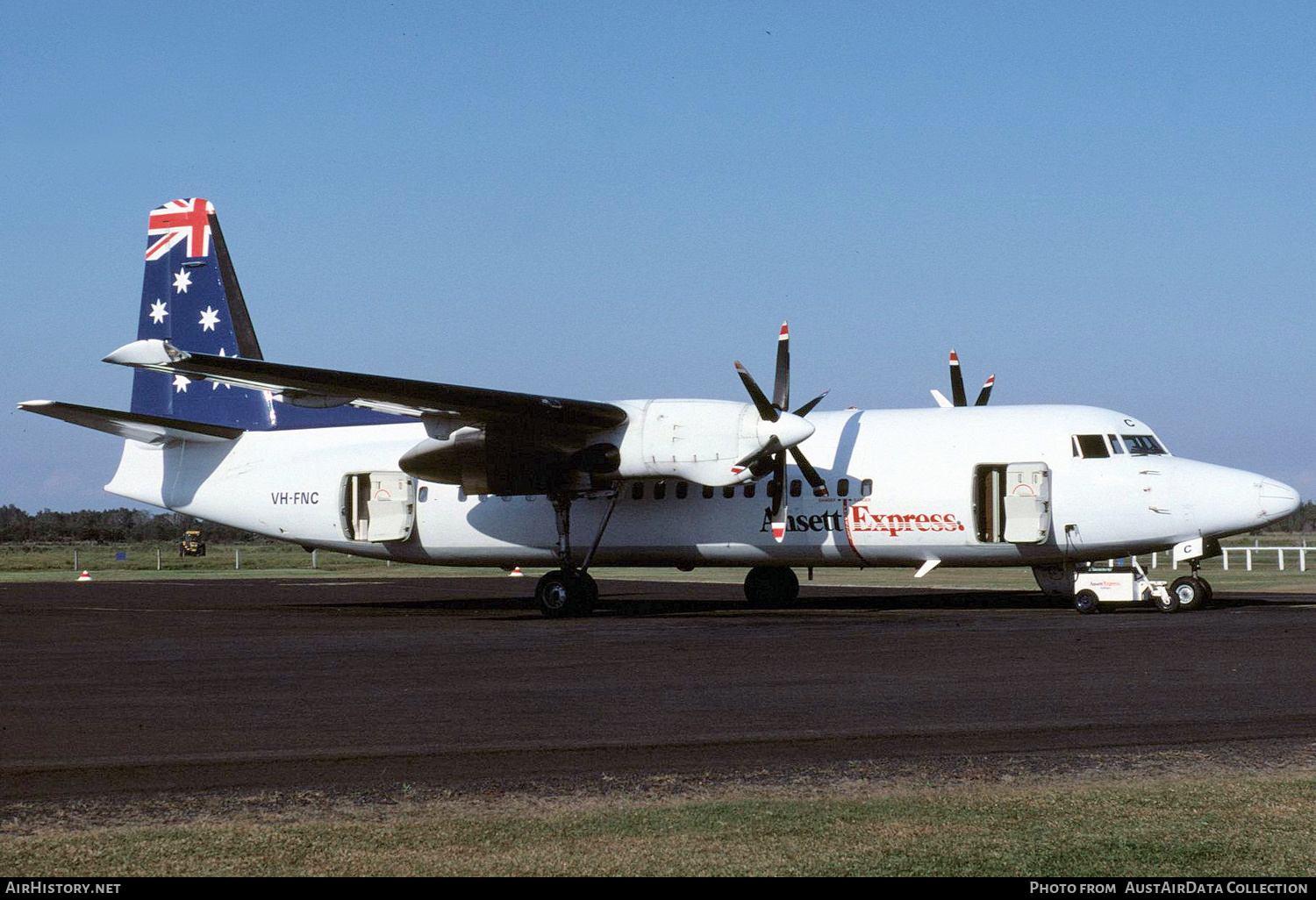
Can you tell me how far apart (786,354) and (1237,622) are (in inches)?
399

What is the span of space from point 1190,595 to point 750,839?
19.9m

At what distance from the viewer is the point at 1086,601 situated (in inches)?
974

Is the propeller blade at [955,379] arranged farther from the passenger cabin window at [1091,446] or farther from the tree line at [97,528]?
the tree line at [97,528]

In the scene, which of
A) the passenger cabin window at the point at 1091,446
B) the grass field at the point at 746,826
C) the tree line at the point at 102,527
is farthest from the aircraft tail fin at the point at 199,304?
the tree line at the point at 102,527

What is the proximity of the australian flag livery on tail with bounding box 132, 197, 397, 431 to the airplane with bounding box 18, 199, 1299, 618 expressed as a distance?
0.54 m

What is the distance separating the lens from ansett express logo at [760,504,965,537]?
25.5 meters

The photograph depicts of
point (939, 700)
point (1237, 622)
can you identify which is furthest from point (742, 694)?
point (1237, 622)

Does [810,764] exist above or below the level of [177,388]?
below

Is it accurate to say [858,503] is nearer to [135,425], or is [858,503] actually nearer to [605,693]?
[605,693]

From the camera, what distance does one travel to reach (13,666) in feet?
53.1

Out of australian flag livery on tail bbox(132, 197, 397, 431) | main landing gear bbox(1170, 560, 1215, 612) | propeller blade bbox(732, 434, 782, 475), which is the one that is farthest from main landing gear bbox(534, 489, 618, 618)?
main landing gear bbox(1170, 560, 1215, 612)

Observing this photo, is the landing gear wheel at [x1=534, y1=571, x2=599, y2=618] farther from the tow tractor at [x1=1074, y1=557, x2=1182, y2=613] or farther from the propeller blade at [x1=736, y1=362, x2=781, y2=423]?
the tow tractor at [x1=1074, y1=557, x2=1182, y2=613]

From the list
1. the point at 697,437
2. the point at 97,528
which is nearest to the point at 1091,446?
the point at 697,437

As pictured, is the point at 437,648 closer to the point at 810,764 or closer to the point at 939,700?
the point at 939,700
